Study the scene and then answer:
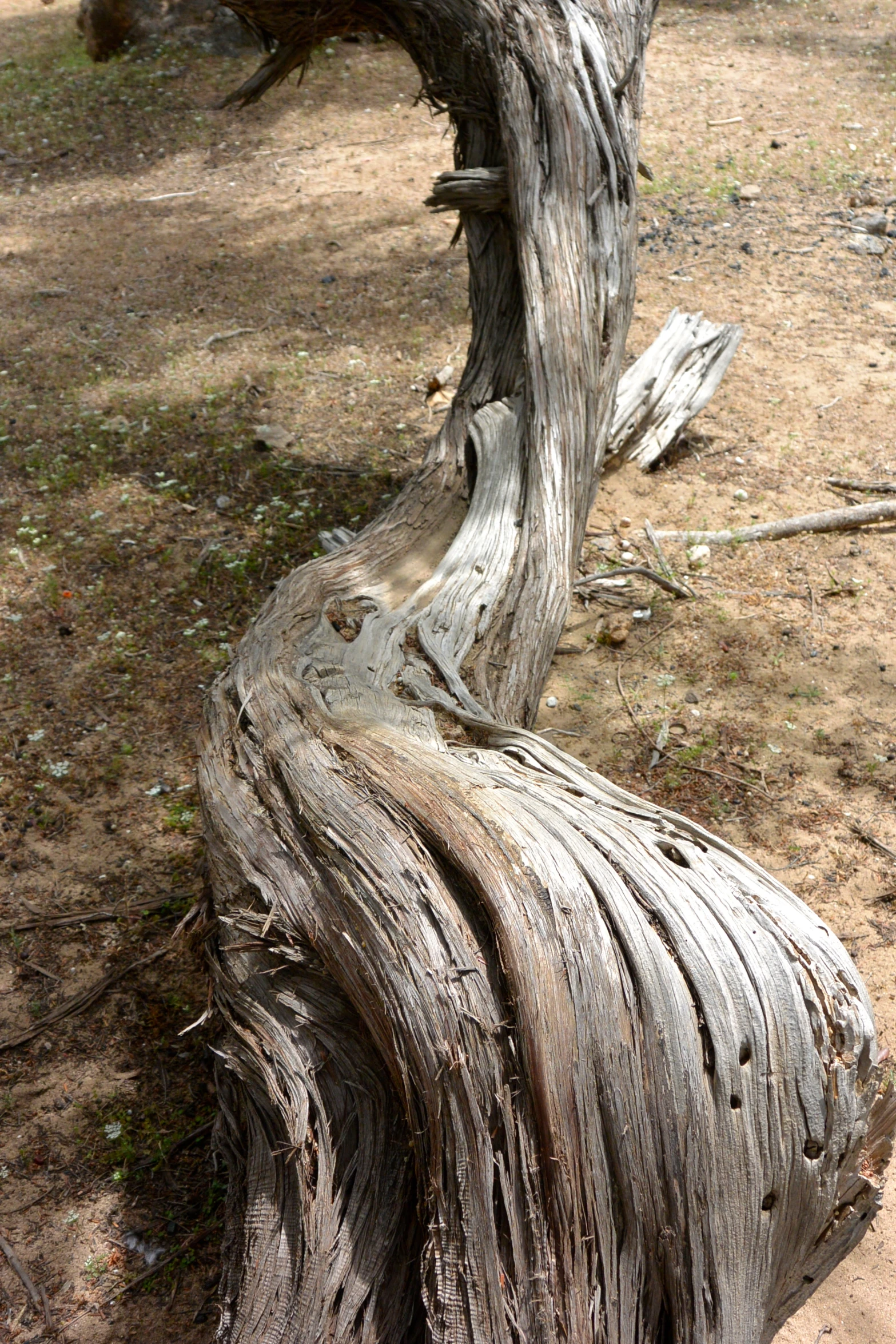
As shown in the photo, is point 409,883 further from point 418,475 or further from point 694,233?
point 694,233

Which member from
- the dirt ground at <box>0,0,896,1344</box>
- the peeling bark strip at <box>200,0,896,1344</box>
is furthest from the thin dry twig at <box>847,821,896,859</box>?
the peeling bark strip at <box>200,0,896,1344</box>

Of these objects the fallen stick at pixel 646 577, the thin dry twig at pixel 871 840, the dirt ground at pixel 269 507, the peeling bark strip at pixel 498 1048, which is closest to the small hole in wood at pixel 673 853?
the peeling bark strip at pixel 498 1048

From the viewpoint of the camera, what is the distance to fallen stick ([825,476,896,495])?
15.7ft

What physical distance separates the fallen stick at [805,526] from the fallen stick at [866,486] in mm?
187

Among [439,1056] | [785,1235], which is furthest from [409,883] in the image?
[785,1235]

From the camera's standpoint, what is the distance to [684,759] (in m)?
3.63

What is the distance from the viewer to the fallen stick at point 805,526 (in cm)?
458

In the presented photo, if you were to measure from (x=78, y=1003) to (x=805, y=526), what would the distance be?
3436mm

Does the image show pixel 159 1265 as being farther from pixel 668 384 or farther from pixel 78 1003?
pixel 668 384

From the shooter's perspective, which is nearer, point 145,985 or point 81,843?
point 145,985

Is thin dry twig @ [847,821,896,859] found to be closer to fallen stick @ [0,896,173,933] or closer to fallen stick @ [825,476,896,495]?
fallen stick @ [825,476,896,495]

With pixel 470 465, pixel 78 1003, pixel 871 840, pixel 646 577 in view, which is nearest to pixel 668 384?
pixel 646 577

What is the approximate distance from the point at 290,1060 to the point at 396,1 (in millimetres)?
3907

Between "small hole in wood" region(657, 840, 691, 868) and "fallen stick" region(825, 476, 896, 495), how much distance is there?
10.3ft
